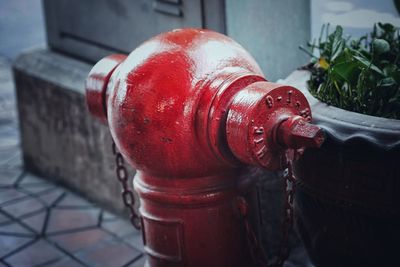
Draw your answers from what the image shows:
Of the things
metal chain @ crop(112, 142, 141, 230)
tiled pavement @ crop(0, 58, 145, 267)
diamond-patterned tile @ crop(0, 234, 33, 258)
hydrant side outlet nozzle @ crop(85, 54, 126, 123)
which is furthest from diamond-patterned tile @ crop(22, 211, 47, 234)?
hydrant side outlet nozzle @ crop(85, 54, 126, 123)

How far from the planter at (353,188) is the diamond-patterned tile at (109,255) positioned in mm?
1165

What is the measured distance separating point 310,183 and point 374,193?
0.82 feet

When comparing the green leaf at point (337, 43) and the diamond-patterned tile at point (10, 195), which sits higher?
Answer: the green leaf at point (337, 43)

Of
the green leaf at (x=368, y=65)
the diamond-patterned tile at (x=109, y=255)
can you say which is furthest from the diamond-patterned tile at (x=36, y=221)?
the green leaf at (x=368, y=65)

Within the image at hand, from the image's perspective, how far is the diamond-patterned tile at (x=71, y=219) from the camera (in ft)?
11.4

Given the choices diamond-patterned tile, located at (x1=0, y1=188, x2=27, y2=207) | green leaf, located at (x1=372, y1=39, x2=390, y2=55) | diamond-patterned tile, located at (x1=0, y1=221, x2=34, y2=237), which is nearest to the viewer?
green leaf, located at (x1=372, y1=39, x2=390, y2=55)

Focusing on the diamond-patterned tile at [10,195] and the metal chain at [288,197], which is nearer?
the metal chain at [288,197]

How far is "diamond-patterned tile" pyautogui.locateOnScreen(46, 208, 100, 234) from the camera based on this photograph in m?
3.48

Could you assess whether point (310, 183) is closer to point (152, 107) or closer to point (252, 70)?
point (252, 70)

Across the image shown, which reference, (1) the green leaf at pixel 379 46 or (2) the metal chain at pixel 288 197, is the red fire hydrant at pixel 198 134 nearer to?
(2) the metal chain at pixel 288 197

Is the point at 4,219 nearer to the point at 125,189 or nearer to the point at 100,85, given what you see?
the point at 125,189

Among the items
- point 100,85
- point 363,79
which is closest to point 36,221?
point 100,85

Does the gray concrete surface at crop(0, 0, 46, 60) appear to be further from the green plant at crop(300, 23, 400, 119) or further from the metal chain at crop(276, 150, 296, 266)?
the metal chain at crop(276, 150, 296, 266)

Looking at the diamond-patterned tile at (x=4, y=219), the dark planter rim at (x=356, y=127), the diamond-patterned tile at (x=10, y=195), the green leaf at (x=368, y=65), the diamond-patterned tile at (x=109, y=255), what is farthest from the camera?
the diamond-patterned tile at (x=10, y=195)
